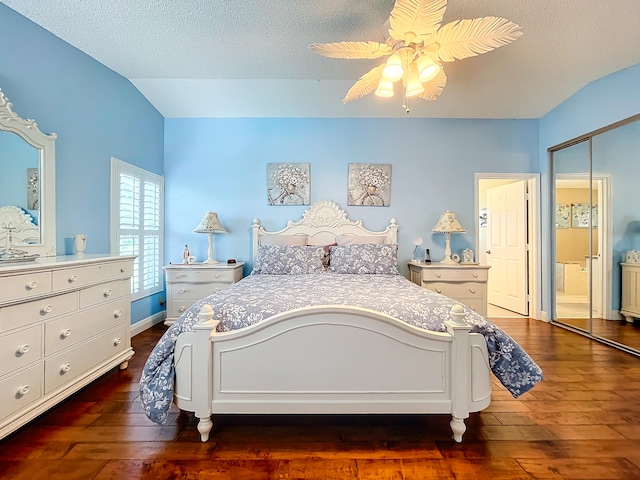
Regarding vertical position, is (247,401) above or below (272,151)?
below

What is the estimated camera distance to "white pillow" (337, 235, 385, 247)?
3.81m

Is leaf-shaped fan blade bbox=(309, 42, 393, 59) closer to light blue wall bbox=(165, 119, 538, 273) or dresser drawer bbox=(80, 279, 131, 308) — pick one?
light blue wall bbox=(165, 119, 538, 273)

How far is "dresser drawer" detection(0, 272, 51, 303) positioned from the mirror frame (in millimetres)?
662

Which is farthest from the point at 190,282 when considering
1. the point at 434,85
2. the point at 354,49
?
the point at 434,85

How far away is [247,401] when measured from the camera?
1.70 meters

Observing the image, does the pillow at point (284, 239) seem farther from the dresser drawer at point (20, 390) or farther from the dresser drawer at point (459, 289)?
the dresser drawer at point (20, 390)

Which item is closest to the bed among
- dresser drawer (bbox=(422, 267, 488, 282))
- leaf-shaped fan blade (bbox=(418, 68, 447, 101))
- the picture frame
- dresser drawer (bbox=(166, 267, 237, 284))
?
leaf-shaped fan blade (bbox=(418, 68, 447, 101))

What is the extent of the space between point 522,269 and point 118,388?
4733mm

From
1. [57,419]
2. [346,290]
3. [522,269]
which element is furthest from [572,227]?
[57,419]

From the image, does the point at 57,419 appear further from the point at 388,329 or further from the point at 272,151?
the point at 272,151

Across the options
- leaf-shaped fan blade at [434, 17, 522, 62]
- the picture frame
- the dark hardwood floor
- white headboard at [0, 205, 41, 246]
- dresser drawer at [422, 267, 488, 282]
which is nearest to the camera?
the dark hardwood floor

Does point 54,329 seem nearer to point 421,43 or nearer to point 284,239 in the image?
point 284,239

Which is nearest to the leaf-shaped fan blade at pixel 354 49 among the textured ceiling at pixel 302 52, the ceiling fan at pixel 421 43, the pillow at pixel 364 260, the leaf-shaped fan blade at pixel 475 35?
the ceiling fan at pixel 421 43

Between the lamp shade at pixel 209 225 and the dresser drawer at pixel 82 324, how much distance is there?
1.31m
